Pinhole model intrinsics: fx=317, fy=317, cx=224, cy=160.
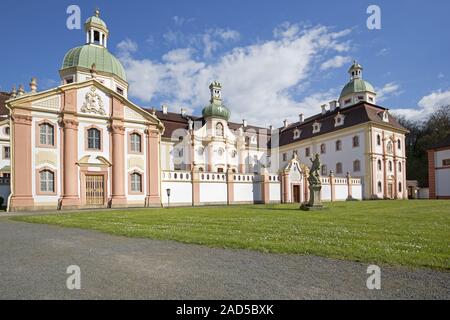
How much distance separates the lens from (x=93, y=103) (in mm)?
26562

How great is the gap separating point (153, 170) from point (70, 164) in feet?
22.0

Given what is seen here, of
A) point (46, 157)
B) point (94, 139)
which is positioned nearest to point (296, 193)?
point (94, 139)

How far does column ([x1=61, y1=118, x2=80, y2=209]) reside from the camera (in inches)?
968

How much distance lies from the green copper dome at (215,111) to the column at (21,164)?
25.8m

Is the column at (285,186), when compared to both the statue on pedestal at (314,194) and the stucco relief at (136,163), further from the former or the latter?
the stucco relief at (136,163)

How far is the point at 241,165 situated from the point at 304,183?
14.6 m

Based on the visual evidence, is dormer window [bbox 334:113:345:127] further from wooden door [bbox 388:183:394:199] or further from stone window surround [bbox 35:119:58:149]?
stone window surround [bbox 35:119:58:149]

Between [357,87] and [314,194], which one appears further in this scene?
[357,87]

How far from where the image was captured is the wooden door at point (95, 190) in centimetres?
2580

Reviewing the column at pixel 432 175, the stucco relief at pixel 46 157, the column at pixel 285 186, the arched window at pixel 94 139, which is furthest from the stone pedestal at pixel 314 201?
the column at pixel 432 175

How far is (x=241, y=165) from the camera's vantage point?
49.2 metres

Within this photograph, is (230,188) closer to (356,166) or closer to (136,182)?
(136,182)
